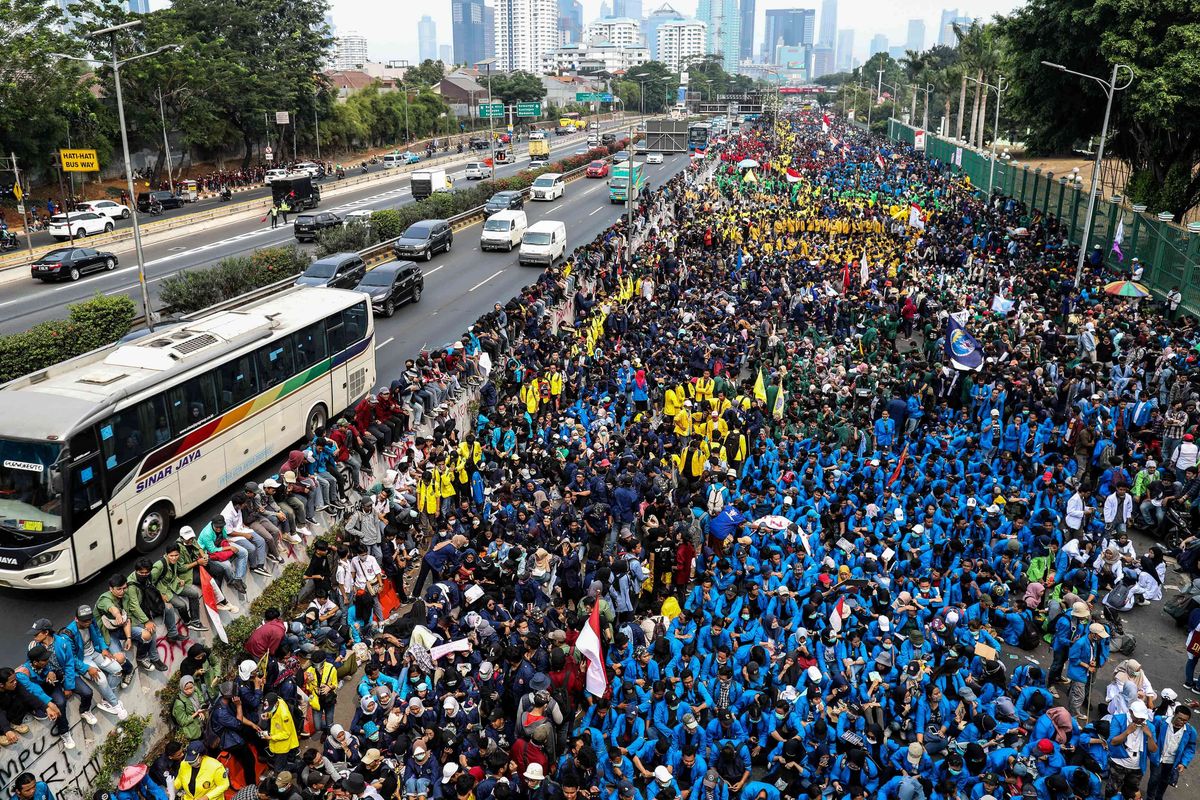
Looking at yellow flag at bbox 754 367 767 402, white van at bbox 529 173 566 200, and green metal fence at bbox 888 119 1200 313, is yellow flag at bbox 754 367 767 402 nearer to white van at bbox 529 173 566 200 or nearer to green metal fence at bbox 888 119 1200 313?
green metal fence at bbox 888 119 1200 313

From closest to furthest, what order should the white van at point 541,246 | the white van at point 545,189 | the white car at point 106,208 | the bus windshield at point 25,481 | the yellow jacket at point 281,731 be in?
the yellow jacket at point 281,731
the bus windshield at point 25,481
the white van at point 541,246
the white car at point 106,208
the white van at point 545,189

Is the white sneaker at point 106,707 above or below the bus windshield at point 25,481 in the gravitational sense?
below

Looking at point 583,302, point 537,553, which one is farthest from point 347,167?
point 537,553

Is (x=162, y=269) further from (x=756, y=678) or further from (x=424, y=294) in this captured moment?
(x=756, y=678)

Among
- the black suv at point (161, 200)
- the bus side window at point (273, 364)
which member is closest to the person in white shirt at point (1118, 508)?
the bus side window at point (273, 364)

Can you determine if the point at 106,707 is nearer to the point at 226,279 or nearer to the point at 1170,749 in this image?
the point at 1170,749

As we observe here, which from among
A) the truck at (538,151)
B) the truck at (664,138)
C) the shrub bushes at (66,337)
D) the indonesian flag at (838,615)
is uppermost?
the truck at (664,138)

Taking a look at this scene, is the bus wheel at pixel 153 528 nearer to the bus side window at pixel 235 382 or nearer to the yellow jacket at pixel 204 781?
the bus side window at pixel 235 382
